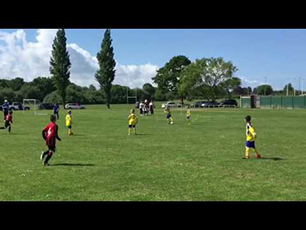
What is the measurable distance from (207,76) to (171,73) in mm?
22412

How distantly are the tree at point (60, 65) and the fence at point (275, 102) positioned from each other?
42.5 m

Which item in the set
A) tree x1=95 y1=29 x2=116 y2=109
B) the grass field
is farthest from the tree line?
the grass field

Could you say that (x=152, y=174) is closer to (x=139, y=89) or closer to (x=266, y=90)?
(x=139, y=89)

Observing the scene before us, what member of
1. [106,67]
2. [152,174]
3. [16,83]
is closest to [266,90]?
[106,67]

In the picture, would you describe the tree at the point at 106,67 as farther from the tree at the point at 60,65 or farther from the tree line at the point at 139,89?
the tree at the point at 60,65

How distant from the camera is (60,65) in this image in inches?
3248

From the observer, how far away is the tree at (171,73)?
115438 mm

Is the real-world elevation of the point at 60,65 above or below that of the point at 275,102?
above

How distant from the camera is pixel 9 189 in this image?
28.0 ft

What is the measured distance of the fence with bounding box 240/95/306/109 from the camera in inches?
2970
